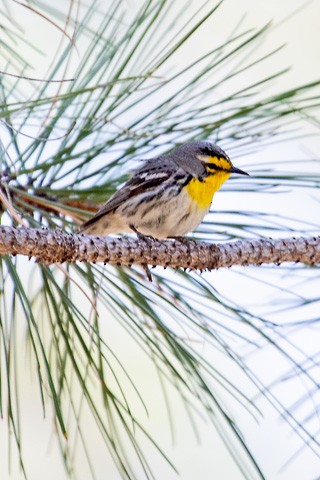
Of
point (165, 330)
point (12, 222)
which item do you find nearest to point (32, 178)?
point (12, 222)

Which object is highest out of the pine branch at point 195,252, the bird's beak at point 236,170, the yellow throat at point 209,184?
the yellow throat at point 209,184

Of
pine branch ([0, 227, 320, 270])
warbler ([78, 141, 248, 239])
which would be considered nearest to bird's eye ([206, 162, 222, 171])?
warbler ([78, 141, 248, 239])

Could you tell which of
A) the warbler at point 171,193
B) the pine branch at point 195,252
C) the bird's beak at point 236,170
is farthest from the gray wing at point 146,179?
the pine branch at point 195,252

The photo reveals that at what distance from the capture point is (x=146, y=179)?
185cm

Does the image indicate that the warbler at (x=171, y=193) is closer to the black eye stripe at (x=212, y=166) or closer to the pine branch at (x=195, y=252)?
the black eye stripe at (x=212, y=166)

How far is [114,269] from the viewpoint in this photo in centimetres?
151

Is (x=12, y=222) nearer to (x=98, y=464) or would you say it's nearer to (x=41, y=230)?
(x=41, y=230)

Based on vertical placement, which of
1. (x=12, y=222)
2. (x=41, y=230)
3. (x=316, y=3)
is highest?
(x=316, y=3)

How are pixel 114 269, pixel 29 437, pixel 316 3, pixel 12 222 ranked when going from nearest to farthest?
pixel 12 222 → pixel 114 269 → pixel 29 437 → pixel 316 3

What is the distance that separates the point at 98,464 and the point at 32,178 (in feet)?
4.04

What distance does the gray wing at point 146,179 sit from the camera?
1.65 meters

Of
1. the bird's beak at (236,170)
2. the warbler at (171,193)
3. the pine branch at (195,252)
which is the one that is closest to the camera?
the pine branch at (195,252)

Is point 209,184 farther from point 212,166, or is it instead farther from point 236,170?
point 236,170

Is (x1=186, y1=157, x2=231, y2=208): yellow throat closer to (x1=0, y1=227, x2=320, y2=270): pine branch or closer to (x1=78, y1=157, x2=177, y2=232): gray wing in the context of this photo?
(x1=78, y1=157, x2=177, y2=232): gray wing
